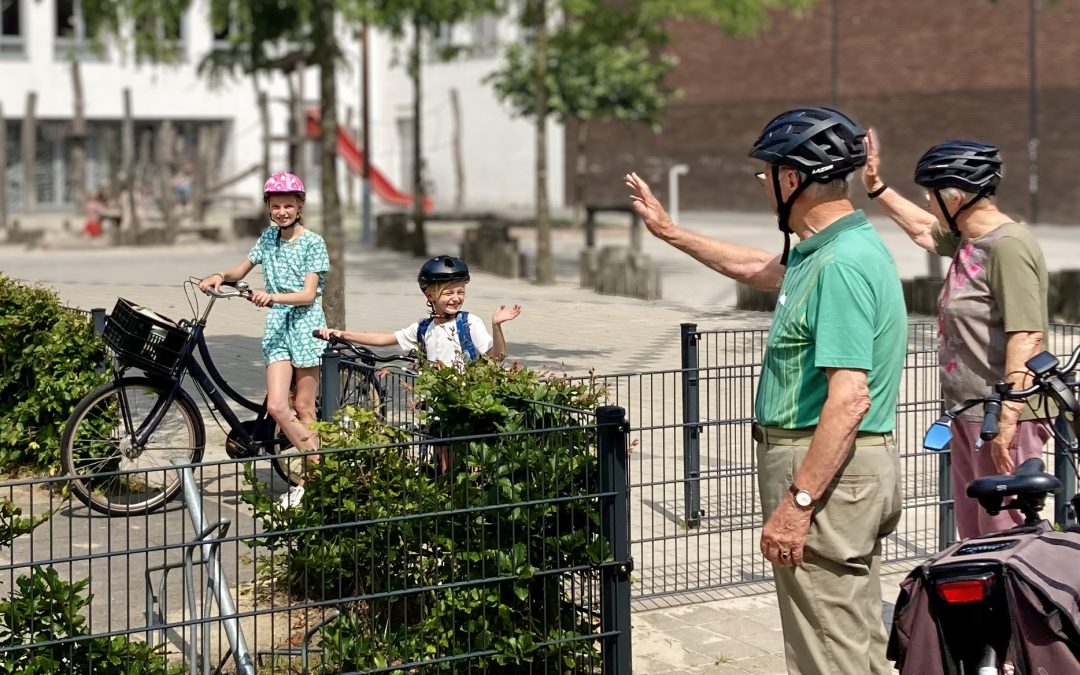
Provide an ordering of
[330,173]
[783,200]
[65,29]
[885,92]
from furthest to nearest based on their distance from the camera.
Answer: [65,29] < [885,92] < [330,173] < [783,200]

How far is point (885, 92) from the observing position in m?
42.3

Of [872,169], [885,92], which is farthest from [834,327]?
[885,92]

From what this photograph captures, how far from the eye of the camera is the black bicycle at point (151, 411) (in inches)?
306

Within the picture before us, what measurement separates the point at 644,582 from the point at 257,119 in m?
48.7

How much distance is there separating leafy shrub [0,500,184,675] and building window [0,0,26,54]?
1892 inches

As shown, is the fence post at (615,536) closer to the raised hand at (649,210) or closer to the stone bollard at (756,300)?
the raised hand at (649,210)

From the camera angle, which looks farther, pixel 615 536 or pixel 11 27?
pixel 11 27

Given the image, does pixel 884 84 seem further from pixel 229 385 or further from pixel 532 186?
pixel 229 385

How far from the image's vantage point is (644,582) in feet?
23.9

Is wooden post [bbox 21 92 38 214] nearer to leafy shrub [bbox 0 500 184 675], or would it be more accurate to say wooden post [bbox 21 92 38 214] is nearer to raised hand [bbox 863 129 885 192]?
raised hand [bbox 863 129 885 192]

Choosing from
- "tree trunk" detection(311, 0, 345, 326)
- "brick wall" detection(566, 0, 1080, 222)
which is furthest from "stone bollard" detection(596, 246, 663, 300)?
"brick wall" detection(566, 0, 1080, 222)

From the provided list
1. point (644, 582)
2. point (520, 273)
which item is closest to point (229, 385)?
point (644, 582)

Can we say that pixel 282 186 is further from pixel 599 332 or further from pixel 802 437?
pixel 802 437

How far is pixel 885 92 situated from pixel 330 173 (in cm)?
2896
